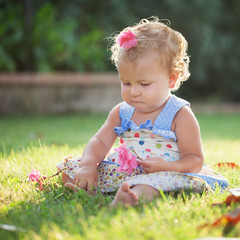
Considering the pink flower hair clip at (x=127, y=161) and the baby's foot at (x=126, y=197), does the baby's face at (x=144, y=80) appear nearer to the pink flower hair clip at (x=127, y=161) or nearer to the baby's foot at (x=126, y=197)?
the pink flower hair clip at (x=127, y=161)

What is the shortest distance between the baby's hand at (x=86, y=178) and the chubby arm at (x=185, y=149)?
0.32m

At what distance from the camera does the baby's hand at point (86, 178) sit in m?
2.30

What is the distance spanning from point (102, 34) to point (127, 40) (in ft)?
22.6

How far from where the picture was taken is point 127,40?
237 cm

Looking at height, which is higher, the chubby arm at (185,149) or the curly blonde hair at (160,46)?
the curly blonde hair at (160,46)

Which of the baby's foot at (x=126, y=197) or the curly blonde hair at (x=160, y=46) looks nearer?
the baby's foot at (x=126, y=197)

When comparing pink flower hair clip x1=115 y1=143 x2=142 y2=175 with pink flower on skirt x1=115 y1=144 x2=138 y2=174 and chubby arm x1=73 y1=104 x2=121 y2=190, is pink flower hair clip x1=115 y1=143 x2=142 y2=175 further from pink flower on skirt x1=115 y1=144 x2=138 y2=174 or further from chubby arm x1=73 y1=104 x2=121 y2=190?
chubby arm x1=73 y1=104 x2=121 y2=190

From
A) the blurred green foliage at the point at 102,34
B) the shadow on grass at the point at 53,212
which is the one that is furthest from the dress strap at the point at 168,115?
the blurred green foliage at the point at 102,34

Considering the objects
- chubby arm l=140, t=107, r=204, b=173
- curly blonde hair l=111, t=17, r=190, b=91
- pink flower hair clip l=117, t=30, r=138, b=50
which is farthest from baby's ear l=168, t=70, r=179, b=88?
pink flower hair clip l=117, t=30, r=138, b=50

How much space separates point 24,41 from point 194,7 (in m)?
4.31

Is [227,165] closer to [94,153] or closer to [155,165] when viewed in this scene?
[155,165]

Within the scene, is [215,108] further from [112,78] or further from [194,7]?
[112,78]

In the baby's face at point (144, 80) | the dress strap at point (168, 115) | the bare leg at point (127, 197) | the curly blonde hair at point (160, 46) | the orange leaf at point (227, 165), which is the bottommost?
the orange leaf at point (227, 165)

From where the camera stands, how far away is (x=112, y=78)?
26.4ft
